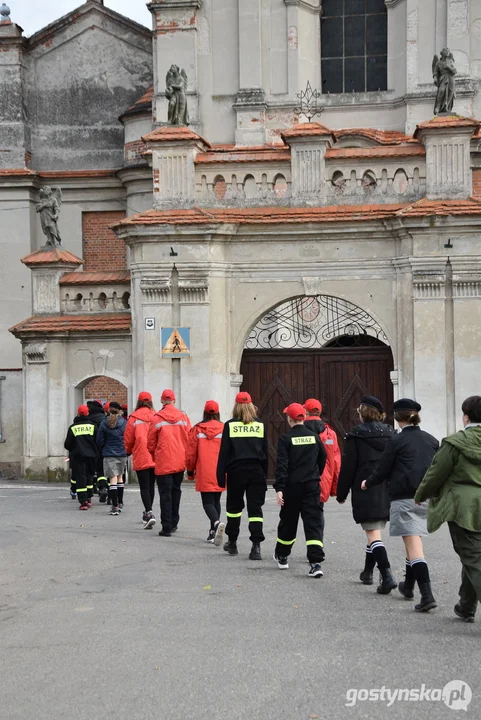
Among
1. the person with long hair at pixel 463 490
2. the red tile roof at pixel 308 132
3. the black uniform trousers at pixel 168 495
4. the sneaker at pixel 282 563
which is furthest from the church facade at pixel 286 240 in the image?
the person with long hair at pixel 463 490

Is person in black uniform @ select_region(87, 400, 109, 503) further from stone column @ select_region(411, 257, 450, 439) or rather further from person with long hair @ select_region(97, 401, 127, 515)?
stone column @ select_region(411, 257, 450, 439)

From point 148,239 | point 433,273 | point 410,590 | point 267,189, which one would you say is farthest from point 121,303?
point 410,590

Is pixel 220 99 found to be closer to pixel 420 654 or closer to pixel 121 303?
pixel 121 303

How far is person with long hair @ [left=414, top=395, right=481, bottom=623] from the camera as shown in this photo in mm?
9320

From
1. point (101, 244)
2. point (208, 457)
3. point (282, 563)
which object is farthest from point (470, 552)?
point (101, 244)

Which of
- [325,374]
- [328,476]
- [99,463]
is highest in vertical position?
[325,374]

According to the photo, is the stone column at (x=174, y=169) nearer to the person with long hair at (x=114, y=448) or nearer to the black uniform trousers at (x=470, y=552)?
the person with long hair at (x=114, y=448)

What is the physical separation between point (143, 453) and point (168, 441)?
1071 mm

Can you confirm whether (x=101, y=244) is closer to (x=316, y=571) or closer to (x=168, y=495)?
(x=168, y=495)

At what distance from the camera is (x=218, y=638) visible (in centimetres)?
910

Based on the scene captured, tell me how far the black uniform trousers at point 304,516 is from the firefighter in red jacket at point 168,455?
3.21 m

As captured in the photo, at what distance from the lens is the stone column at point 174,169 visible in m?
23.1

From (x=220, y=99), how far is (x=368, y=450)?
20.2 metres

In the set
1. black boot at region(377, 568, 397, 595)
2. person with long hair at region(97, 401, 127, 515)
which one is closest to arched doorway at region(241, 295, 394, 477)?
person with long hair at region(97, 401, 127, 515)
